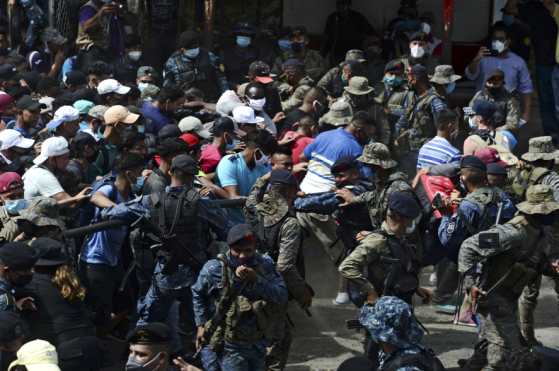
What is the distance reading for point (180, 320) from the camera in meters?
10.6

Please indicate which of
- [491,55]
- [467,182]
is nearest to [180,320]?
[467,182]

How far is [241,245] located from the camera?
30.4 ft

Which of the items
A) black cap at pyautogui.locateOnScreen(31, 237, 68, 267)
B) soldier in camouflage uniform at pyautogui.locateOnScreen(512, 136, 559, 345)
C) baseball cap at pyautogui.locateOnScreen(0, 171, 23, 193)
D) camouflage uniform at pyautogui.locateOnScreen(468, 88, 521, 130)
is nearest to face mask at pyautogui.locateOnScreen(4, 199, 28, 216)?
baseball cap at pyautogui.locateOnScreen(0, 171, 23, 193)

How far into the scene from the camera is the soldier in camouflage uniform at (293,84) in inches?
594

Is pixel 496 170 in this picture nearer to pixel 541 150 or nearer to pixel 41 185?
pixel 541 150

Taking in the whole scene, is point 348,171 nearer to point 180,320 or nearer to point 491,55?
point 180,320

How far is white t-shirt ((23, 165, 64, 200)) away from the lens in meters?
10.8

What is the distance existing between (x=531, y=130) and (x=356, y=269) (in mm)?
7848

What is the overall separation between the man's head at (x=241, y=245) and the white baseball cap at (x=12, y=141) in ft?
10.9

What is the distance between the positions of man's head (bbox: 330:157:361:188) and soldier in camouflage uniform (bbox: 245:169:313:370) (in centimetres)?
83

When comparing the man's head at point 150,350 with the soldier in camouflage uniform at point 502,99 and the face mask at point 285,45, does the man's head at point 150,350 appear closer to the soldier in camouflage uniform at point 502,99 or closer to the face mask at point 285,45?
the soldier in camouflage uniform at point 502,99

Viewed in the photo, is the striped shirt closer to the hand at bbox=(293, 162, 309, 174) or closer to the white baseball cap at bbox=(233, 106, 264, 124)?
the hand at bbox=(293, 162, 309, 174)

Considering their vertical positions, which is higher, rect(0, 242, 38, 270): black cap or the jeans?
rect(0, 242, 38, 270): black cap

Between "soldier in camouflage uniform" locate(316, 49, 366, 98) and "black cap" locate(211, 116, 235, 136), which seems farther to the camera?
"soldier in camouflage uniform" locate(316, 49, 366, 98)
